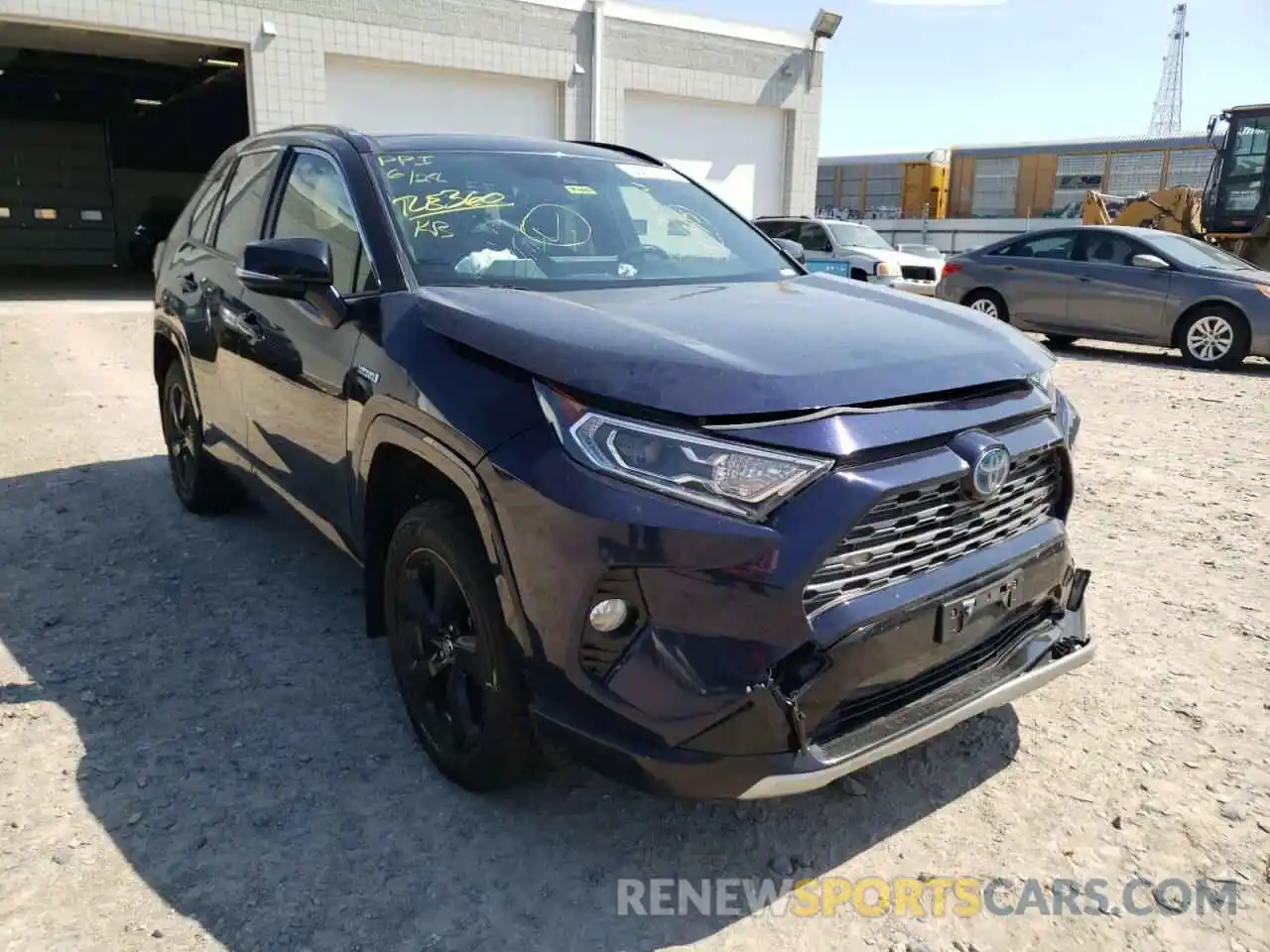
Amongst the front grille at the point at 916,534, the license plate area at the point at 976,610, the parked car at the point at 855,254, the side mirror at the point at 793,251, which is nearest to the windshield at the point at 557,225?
the side mirror at the point at 793,251

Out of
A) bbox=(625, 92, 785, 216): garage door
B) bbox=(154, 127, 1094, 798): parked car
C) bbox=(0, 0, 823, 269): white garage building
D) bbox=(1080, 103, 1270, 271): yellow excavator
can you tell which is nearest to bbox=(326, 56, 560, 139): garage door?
bbox=(0, 0, 823, 269): white garage building

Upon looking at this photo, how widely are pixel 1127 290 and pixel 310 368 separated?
10368 mm

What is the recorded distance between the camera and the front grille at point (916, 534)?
6.99 feet

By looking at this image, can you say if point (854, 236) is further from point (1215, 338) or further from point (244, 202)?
point (244, 202)

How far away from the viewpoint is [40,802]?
273 centimetres

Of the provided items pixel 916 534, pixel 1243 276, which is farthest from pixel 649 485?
pixel 1243 276

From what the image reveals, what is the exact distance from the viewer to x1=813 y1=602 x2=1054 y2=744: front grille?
225 centimetres

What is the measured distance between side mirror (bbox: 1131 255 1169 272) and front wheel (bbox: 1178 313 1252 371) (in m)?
0.63

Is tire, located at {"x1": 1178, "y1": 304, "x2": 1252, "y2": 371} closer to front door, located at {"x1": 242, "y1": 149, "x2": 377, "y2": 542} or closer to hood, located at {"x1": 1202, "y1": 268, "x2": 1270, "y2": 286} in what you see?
hood, located at {"x1": 1202, "y1": 268, "x2": 1270, "y2": 286}

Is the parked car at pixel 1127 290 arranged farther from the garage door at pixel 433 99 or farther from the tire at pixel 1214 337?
the garage door at pixel 433 99

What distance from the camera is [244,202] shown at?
425cm

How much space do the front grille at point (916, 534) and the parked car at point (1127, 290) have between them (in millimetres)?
9618

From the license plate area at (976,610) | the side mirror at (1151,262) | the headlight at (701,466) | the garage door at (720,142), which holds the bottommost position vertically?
the license plate area at (976,610)

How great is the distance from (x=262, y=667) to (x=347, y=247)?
1.52 metres
